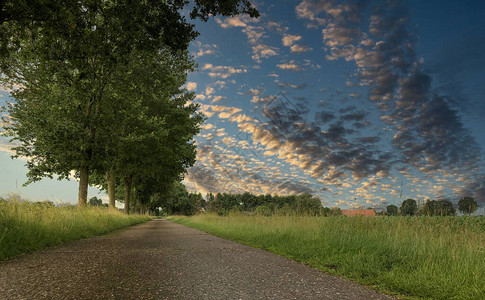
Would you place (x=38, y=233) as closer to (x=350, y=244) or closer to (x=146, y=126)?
(x=350, y=244)

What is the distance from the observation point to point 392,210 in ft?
32.3

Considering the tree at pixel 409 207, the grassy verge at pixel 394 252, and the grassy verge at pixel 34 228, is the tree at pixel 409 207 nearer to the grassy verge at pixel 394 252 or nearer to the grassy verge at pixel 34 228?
the grassy verge at pixel 394 252

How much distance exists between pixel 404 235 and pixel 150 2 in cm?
1037

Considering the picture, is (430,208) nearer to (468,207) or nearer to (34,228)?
(468,207)

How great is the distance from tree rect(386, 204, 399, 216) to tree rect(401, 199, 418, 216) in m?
0.27

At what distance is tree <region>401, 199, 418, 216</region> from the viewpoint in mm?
9359

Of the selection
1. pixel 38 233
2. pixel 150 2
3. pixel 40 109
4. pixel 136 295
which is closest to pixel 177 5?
pixel 150 2

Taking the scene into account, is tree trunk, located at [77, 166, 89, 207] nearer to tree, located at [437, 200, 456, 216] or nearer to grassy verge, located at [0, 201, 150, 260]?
grassy verge, located at [0, 201, 150, 260]

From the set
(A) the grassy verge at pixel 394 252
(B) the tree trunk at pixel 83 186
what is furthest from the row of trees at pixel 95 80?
(A) the grassy verge at pixel 394 252

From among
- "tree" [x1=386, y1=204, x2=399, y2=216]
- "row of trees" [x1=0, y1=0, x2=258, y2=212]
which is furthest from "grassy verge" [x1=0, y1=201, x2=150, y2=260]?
"tree" [x1=386, y1=204, x2=399, y2=216]

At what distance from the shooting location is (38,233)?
26.3 feet

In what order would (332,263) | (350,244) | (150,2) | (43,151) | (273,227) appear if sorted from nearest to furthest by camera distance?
(332,263)
(350,244)
(150,2)
(273,227)
(43,151)

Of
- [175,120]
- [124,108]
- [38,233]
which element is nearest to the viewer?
[38,233]

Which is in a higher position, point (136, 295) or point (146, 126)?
point (146, 126)
